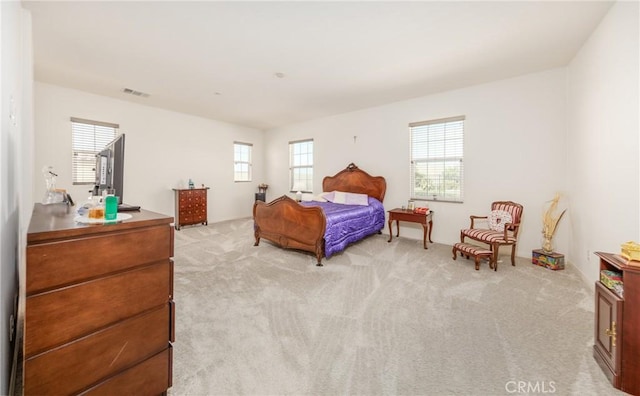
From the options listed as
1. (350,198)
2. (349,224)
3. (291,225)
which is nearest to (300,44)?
(291,225)

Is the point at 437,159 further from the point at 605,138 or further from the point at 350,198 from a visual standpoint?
the point at 605,138

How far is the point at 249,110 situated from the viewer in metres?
5.95

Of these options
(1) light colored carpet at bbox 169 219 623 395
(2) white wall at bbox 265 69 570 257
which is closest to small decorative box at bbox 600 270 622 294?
(1) light colored carpet at bbox 169 219 623 395

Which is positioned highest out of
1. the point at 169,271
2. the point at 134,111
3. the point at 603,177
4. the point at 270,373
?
the point at 134,111

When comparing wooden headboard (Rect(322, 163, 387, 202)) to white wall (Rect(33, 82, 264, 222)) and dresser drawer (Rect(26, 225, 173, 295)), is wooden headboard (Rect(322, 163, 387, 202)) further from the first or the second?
dresser drawer (Rect(26, 225, 173, 295))

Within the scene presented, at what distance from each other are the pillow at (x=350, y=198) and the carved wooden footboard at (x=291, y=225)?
1716mm

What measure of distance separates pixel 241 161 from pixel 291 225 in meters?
4.36

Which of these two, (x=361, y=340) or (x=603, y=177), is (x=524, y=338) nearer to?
(x=361, y=340)

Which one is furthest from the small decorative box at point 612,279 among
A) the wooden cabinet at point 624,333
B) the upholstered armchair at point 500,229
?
the upholstered armchair at point 500,229

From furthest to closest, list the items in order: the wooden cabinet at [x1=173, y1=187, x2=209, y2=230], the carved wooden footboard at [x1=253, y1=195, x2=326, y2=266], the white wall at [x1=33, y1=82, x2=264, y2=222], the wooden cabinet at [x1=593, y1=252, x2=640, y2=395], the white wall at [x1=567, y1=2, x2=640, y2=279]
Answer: the wooden cabinet at [x1=173, y1=187, x2=209, y2=230], the white wall at [x1=33, y1=82, x2=264, y2=222], the carved wooden footboard at [x1=253, y1=195, x2=326, y2=266], the white wall at [x1=567, y1=2, x2=640, y2=279], the wooden cabinet at [x1=593, y1=252, x2=640, y2=395]

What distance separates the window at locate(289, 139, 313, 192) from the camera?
23.2ft

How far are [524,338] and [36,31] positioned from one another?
18.6 feet

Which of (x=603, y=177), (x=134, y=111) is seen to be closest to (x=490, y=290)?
(x=603, y=177)

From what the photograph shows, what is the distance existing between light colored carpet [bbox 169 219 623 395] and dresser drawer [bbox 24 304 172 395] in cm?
39
